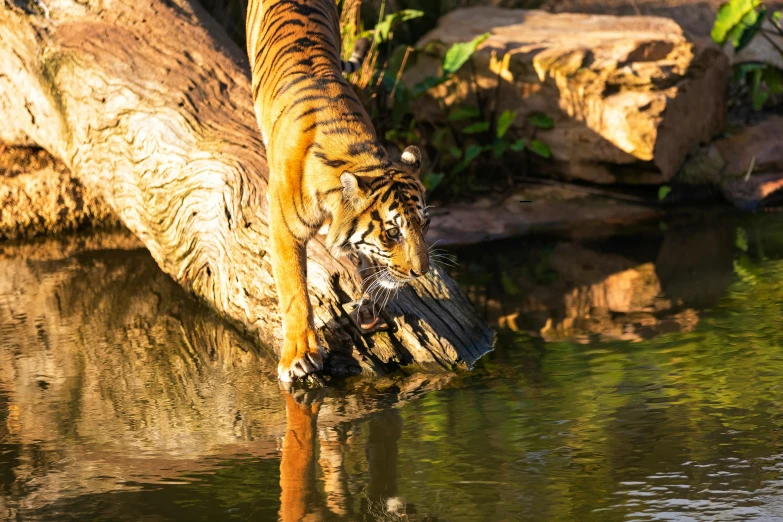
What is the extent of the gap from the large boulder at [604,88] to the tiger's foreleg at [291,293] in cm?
375

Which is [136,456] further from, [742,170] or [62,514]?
[742,170]

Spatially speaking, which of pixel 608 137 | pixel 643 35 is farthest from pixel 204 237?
pixel 643 35

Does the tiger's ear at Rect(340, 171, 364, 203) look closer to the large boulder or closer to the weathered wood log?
the weathered wood log

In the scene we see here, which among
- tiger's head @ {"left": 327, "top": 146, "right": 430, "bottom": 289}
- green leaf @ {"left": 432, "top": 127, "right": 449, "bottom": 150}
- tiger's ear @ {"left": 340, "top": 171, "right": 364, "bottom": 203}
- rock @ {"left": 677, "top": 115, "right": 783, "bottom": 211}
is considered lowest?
tiger's head @ {"left": 327, "top": 146, "right": 430, "bottom": 289}

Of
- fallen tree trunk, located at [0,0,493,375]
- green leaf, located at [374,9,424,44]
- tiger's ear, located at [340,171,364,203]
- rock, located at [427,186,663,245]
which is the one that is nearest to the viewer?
tiger's ear, located at [340,171,364,203]

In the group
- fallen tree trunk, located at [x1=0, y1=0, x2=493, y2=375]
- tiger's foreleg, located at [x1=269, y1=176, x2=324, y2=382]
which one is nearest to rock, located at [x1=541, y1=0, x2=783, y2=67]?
fallen tree trunk, located at [x1=0, y1=0, x2=493, y2=375]

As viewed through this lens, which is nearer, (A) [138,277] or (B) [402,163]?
Answer: (B) [402,163]

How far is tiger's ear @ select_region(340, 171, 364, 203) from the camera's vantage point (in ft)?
13.0

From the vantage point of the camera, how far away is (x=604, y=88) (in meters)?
7.51

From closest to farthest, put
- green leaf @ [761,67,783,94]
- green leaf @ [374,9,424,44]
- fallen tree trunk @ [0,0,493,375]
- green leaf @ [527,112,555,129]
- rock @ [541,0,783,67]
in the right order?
fallen tree trunk @ [0,0,493,375]
green leaf @ [527,112,555,129]
green leaf @ [374,9,424,44]
green leaf @ [761,67,783,94]
rock @ [541,0,783,67]

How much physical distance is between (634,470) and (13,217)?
5345 millimetres

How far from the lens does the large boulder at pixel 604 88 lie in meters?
7.41

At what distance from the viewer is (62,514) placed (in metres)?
3.20

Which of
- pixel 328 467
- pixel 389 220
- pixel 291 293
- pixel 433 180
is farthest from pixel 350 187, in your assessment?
pixel 433 180
